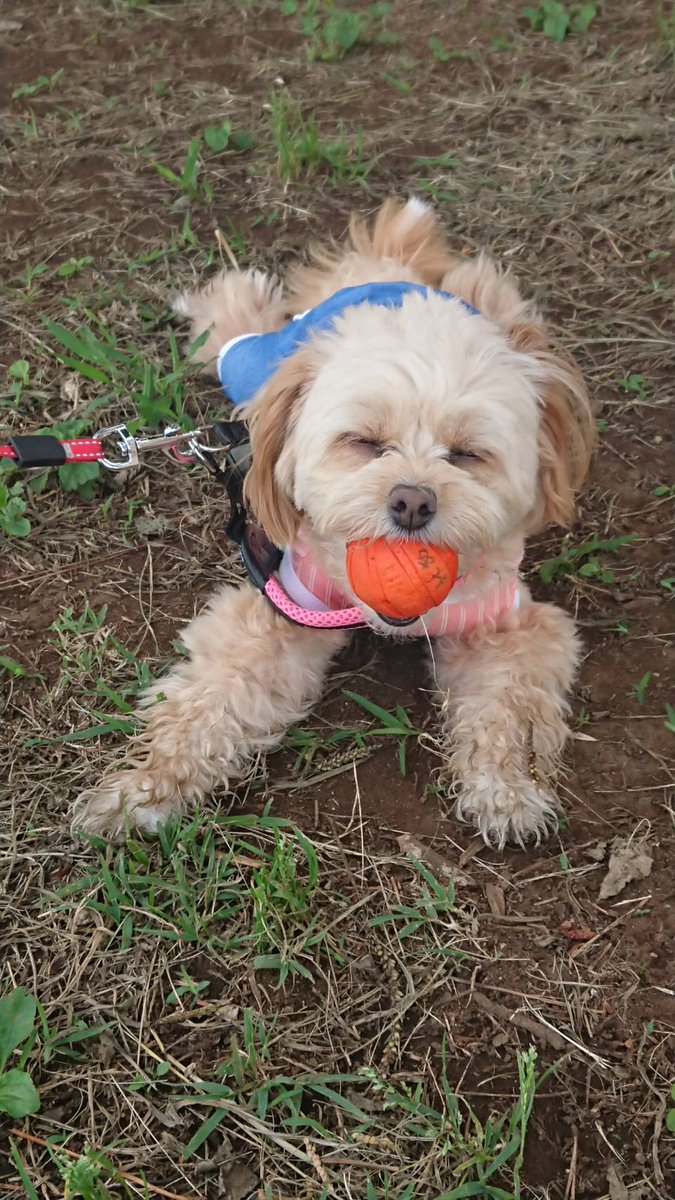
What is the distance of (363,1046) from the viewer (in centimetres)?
214

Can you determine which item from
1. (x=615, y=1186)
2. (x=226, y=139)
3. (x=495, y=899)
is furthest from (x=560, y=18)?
(x=615, y=1186)

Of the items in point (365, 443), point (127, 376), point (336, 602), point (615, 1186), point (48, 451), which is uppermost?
point (365, 443)

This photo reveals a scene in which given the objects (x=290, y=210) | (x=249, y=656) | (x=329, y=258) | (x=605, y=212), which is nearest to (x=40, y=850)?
(x=249, y=656)

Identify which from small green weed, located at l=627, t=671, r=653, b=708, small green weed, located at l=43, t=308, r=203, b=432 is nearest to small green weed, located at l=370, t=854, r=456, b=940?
small green weed, located at l=627, t=671, r=653, b=708

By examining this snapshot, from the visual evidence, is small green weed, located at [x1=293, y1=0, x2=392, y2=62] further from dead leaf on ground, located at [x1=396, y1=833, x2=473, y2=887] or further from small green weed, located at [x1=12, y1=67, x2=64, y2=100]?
dead leaf on ground, located at [x1=396, y1=833, x2=473, y2=887]

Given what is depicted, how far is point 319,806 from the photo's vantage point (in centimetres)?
262

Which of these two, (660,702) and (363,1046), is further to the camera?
(660,702)

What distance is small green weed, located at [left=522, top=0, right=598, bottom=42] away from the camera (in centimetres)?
559

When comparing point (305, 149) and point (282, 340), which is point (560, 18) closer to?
point (305, 149)

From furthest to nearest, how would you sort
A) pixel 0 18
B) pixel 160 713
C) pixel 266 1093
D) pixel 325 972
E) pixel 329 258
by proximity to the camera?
pixel 0 18 → pixel 329 258 → pixel 160 713 → pixel 325 972 → pixel 266 1093

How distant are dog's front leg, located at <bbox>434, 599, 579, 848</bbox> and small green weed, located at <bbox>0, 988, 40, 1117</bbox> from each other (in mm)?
1207

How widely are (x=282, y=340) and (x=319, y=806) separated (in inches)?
63.6

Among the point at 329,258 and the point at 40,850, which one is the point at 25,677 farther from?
the point at 329,258

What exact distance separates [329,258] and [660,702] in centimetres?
215
